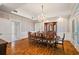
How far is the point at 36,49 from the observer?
228cm

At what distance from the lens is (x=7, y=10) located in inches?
88.2

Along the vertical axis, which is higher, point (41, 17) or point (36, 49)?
point (41, 17)

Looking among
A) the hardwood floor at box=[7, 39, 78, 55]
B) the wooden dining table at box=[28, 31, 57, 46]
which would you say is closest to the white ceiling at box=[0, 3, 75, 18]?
the wooden dining table at box=[28, 31, 57, 46]

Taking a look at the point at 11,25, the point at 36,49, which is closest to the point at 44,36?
the point at 36,49

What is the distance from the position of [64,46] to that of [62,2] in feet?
2.96

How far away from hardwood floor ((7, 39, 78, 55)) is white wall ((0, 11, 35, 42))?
0.49ft

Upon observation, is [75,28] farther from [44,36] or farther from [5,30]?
[5,30]

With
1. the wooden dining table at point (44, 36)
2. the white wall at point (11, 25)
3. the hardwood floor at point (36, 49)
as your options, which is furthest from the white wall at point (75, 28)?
the white wall at point (11, 25)

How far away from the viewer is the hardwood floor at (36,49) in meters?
2.24

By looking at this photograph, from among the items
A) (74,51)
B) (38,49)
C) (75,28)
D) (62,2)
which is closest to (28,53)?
(38,49)

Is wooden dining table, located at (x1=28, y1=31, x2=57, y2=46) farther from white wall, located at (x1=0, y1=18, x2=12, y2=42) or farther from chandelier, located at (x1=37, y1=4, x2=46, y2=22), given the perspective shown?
white wall, located at (x1=0, y1=18, x2=12, y2=42)

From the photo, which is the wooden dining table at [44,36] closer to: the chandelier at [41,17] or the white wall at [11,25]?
the white wall at [11,25]

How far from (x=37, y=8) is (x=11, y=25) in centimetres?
64

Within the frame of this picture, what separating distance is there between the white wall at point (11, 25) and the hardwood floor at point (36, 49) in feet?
0.49
